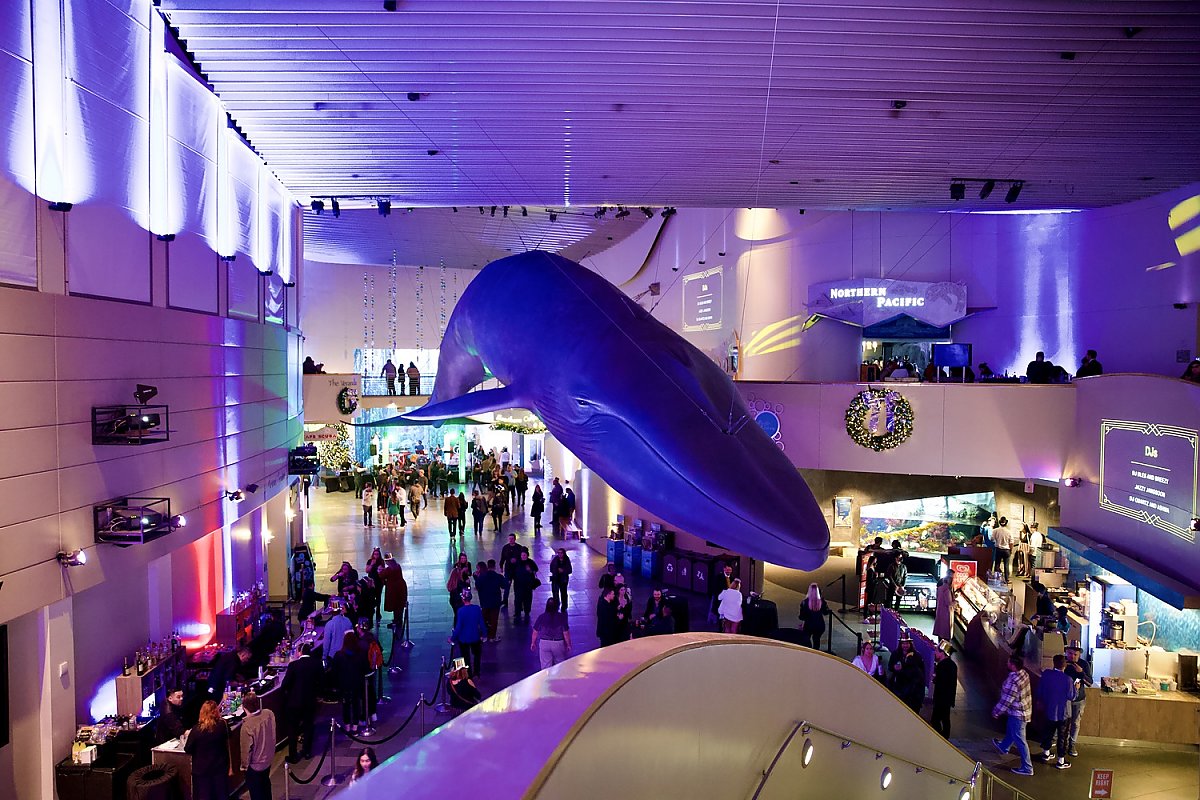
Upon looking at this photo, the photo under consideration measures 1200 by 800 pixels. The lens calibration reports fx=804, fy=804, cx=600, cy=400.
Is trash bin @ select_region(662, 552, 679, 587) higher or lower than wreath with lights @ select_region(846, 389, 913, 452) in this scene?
lower

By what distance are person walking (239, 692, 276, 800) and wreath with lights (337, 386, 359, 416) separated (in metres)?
15.2

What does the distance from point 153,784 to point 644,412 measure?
491 cm

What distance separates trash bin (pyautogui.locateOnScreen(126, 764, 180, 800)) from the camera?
606cm

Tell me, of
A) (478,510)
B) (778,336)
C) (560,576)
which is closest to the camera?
(560,576)

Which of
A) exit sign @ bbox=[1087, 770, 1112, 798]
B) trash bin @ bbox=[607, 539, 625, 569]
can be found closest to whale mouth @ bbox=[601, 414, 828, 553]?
exit sign @ bbox=[1087, 770, 1112, 798]

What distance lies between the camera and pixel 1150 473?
9.70 metres

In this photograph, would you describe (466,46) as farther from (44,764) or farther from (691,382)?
(44,764)

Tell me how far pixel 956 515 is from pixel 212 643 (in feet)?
45.4

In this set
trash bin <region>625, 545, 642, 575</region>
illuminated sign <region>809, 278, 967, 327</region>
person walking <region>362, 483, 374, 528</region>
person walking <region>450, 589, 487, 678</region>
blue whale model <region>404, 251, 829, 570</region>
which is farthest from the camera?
person walking <region>362, 483, 374, 528</region>

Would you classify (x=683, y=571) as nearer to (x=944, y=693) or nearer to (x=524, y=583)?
(x=524, y=583)

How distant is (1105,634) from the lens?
9438 mm

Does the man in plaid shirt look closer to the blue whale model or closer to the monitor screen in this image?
the blue whale model

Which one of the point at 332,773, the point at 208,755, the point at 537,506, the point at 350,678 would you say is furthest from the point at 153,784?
the point at 537,506

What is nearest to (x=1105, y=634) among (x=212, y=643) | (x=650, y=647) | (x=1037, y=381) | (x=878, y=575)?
(x=878, y=575)
